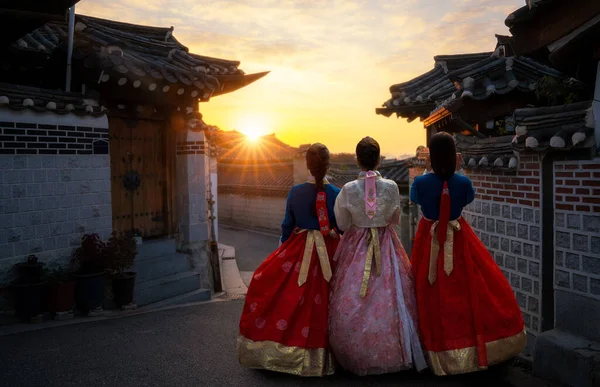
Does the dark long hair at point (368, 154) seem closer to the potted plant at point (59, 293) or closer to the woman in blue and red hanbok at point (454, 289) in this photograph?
the woman in blue and red hanbok at point (454, 289)

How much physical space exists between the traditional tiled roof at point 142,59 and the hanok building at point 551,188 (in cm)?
459

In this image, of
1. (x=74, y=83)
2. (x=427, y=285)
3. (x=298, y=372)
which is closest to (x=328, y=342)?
(x=298, y=372)

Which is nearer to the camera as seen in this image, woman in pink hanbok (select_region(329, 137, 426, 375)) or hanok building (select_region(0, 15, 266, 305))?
woman in pink hanbok (select_region(329, 137, 426, 375))

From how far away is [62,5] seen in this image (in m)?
5.92

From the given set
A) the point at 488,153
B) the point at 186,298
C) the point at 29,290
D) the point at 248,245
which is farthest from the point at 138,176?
the point at 248,245

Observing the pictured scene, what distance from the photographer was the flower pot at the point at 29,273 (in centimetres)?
611

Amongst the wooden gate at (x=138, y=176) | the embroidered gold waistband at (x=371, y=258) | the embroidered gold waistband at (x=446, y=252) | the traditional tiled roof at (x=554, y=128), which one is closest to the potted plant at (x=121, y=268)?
the wooden gate at (x=138, y=176)

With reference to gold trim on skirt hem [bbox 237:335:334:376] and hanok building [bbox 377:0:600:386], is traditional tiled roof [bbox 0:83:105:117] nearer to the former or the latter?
gold trim on skirt hem [bbox 237:335:334:376]

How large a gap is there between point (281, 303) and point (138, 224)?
5.11 m

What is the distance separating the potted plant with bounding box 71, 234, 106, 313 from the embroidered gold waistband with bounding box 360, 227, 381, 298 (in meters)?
4.04

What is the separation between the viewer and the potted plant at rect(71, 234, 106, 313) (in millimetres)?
6406

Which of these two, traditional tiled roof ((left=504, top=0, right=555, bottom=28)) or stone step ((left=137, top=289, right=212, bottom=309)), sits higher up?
traditional tiled roof ((left=504, top=0, right=555, bottom=28))

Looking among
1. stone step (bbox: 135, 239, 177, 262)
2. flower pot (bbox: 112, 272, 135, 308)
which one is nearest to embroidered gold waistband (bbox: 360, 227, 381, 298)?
flower pot (bbox: 112, 272, 135, 308)

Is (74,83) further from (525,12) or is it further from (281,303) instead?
(525,12)
